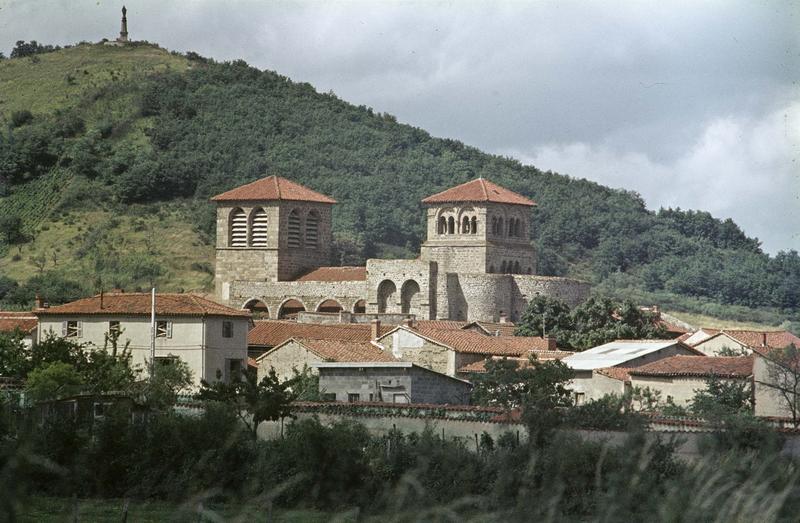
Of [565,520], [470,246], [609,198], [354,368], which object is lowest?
[565,520]

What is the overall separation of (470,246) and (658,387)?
29.8m

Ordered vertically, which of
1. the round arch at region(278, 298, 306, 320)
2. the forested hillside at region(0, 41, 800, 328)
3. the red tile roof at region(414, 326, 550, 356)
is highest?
the forested hillside at region(0, 41, 800, 328)

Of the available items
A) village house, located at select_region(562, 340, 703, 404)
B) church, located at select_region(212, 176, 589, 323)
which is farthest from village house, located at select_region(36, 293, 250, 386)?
church, located at select_region(212, 176, 589, 323)

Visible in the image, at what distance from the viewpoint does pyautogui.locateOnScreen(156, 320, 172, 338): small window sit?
5312cm

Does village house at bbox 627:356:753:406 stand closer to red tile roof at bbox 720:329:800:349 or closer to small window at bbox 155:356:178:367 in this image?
red tile roof at bbox 720:329:800:349

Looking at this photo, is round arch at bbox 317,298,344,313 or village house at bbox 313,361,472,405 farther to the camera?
round arch at bbox 317,298,344,313

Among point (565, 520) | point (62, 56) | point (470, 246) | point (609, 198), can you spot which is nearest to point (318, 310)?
point (470, 246)

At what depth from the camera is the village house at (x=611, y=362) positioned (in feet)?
165

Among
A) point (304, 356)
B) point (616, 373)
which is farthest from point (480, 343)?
point (304, 356)

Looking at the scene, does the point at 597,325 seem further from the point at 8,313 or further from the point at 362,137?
the point at 362,137

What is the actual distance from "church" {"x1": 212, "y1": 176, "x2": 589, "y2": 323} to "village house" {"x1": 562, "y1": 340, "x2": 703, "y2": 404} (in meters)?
12.7

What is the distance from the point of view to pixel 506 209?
8062 centimetres

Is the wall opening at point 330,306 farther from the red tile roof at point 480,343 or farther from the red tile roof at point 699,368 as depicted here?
the red tile roof at point 699,368

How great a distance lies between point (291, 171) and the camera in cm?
13038
